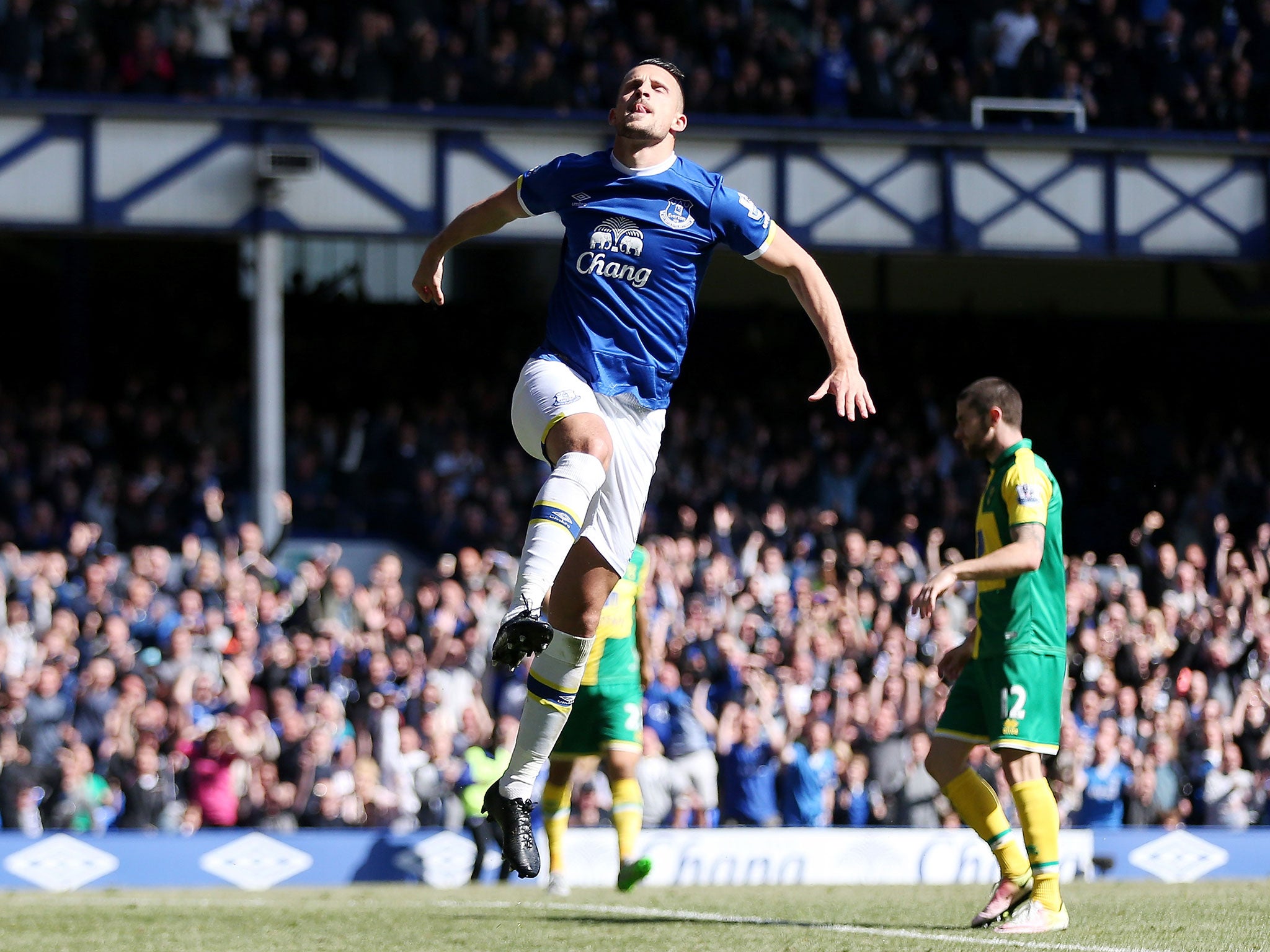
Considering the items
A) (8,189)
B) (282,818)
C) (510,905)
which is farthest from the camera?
(8,189)

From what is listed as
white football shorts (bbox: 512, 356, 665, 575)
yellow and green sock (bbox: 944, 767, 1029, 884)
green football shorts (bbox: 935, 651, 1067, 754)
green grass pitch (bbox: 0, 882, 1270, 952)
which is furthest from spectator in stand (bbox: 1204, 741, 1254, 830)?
white football shorts (bbox: 512, 356, 665, 575)

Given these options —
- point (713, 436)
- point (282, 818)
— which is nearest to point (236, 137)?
point (713, 436)

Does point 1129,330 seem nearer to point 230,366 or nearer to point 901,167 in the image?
point 901,167

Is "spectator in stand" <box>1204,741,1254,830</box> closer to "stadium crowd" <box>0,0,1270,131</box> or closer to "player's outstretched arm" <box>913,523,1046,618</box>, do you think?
"player's outstretched arm" <box>913,523,1046,618</box>

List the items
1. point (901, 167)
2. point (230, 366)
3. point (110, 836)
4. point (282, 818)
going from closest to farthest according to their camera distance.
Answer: point (110, 836) < point (282, 818) < point (901, 167) < point (230, 366)

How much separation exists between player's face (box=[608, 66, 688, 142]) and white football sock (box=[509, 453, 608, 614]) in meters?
1.11

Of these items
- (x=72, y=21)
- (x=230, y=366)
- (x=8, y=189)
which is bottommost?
(x=230, y=366)

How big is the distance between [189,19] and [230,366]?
4200 mm

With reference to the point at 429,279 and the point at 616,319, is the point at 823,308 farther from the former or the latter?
the point at 429,279

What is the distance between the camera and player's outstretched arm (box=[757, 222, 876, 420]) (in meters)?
5.87

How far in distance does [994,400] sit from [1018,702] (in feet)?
4.17

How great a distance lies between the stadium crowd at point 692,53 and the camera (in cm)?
1878

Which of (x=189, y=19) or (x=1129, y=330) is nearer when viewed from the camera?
A: (x=189, y=19)

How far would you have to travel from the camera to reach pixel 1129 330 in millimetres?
25109
